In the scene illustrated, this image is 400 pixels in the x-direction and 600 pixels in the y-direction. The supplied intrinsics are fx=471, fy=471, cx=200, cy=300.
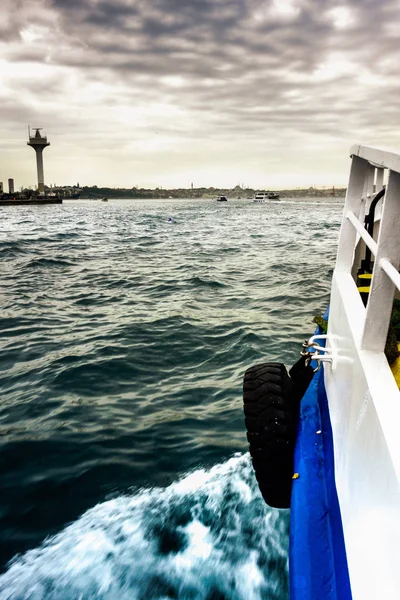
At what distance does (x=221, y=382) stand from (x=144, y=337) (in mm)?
1946

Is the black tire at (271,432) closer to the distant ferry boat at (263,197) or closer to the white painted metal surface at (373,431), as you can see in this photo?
the white painted metal surface at (373,431)

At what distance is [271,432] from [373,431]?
1.05 m

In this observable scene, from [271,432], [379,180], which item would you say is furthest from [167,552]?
[379,180]

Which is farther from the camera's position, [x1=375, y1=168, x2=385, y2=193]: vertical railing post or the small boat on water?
[x1=375, y1=168, x2=385, y2=193]: vertical railing post

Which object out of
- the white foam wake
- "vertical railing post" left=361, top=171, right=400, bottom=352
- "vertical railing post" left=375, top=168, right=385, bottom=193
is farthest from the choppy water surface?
"vertical railing post" left=375, top=168, right=385, bottom=193

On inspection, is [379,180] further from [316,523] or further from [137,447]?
[316,523]

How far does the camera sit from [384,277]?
1641 millimetres

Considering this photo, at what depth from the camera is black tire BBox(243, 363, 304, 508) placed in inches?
98.8

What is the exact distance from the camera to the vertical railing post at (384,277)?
1544 mm

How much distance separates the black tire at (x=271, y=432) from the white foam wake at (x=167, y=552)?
59cm

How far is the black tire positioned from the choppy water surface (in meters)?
0.69

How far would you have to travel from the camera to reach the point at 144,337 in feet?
23.3

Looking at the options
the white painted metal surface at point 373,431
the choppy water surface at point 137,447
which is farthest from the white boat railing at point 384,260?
the choppy water surface at point 137,447

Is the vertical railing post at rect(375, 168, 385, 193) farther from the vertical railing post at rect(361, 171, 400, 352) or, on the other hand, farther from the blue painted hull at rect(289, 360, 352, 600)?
the vertical railing post at rect(361, 171, 400, 352)
